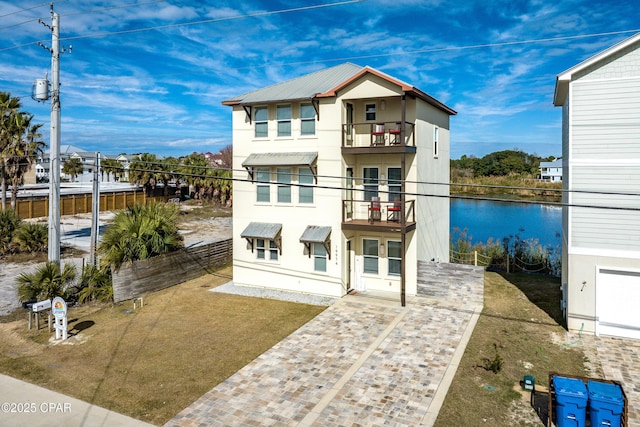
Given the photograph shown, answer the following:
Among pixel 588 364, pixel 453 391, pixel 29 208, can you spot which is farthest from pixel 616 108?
pixel 29 208

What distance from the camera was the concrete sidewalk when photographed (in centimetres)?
867

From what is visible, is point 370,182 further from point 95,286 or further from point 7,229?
point 7,229

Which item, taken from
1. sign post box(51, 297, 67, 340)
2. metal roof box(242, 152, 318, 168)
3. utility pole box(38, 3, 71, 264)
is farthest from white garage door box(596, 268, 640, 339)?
utility pole box(38, 3, 71, 264)

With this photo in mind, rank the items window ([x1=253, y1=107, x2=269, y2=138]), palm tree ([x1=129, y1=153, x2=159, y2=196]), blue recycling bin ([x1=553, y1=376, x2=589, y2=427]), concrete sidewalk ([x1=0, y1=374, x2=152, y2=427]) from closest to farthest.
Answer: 1. blue recycling bin ([x1=553, y1=376, x2=589, y2=427])
2. concrete sidewalk ([x1=0, y1=374, x2=152, y2=427])
3. window ([x1=253, y1=107, x2=269, y2=138])
4. palm tree ([x1=129, y1=153, x2=159, y2=196])

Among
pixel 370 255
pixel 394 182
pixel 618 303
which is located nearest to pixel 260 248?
pixel 370 255

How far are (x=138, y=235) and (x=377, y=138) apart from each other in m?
10.6

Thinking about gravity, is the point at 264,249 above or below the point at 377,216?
below

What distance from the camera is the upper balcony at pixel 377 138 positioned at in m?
16.1

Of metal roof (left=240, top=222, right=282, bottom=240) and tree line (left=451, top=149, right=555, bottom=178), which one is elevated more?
tree line (left=451, top=149, right=555, bottom=178)

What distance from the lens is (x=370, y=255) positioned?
18.0 meters

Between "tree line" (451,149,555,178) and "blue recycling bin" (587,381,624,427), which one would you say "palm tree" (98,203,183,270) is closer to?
"blue recycling bin" (587,381,624,427)

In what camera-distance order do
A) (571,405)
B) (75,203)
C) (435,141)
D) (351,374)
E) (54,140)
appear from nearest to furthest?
(571,405) → (351,374) → (54,140) → (435,141) → (75,203)

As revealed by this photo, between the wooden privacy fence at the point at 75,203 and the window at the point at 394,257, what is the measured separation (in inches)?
895

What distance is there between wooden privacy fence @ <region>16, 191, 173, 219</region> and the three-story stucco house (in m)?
18.2
